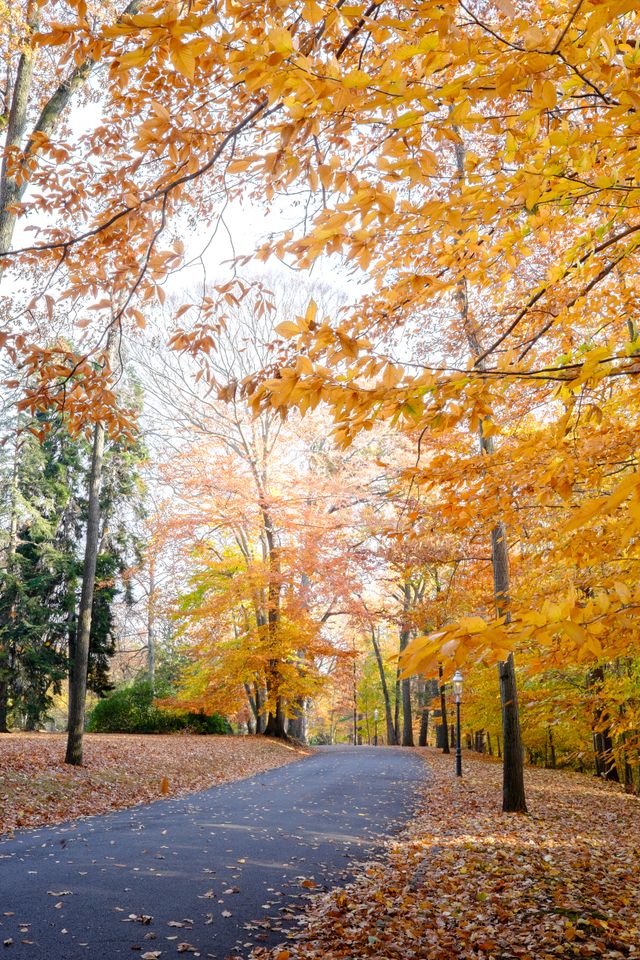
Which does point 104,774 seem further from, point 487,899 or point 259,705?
point 259,705

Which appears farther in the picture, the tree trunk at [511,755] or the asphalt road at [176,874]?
the tree trunk at [511,755]

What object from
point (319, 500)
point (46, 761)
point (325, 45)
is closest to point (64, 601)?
point (319, 500)

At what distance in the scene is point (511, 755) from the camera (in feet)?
32.9

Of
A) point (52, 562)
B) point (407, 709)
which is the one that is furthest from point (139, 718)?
point (407, 709)

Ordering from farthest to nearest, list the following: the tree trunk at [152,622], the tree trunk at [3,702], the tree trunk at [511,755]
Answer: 1. the tree trunk at [152,622]
2. the tree trunk at [3,702]
3. the tree trunk at [511,755]

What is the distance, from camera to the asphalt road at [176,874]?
3986 millimetres

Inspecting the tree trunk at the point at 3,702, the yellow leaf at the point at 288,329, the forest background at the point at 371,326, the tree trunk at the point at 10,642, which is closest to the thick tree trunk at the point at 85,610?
the forest background at the point at 371,326

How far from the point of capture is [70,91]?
6.77m

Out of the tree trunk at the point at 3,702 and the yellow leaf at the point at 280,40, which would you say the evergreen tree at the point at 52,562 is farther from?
the yellow leaf at the point at 280,40

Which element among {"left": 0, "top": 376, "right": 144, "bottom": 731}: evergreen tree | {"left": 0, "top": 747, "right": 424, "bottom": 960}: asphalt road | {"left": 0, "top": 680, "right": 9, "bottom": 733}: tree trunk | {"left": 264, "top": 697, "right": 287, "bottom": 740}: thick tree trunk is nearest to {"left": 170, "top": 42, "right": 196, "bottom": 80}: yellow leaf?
{"left": 0, "top": 747, "right": 424, "bottom": 960}: asphalt road

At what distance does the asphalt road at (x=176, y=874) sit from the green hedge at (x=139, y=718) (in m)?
12.9

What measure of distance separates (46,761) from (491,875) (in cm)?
832

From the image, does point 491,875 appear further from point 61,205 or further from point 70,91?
point 70,91

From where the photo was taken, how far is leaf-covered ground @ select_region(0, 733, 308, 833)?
8.49 meters
